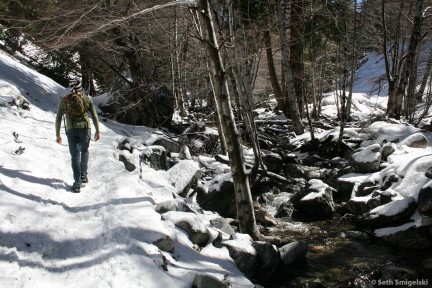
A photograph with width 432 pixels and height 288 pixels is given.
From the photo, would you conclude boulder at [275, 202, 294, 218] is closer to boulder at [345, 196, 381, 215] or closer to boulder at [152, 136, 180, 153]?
boulder at [345, 196, 381, 215]

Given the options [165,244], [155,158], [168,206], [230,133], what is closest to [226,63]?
[155,158]

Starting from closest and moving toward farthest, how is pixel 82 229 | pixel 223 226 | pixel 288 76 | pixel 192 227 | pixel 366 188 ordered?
pixel 82 229
pixel 192 227
pixel 223 226
pixel 366 188
pixel 288 76

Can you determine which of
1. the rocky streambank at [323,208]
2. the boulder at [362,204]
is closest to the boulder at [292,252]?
the rocky streambank at [323,208]

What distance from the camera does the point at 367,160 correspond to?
9.63 metres

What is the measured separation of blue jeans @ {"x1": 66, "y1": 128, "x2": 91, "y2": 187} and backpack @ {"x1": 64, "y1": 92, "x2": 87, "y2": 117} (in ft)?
0.80

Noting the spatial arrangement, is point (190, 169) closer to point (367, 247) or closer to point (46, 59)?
point (367, 247)

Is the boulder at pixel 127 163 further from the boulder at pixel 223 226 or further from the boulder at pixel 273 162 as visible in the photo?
the boulder at pixel 273 162

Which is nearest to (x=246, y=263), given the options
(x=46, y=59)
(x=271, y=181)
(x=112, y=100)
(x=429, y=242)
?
(x=429, y=242)

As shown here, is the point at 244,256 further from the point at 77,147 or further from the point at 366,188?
the point at 366,188

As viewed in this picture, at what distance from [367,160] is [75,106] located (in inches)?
282

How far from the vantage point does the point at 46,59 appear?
56.8 feet

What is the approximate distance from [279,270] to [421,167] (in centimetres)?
424

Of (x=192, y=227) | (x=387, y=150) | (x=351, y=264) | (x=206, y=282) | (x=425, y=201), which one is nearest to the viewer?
(x=206, y=282)

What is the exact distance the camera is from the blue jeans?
5.74 m
